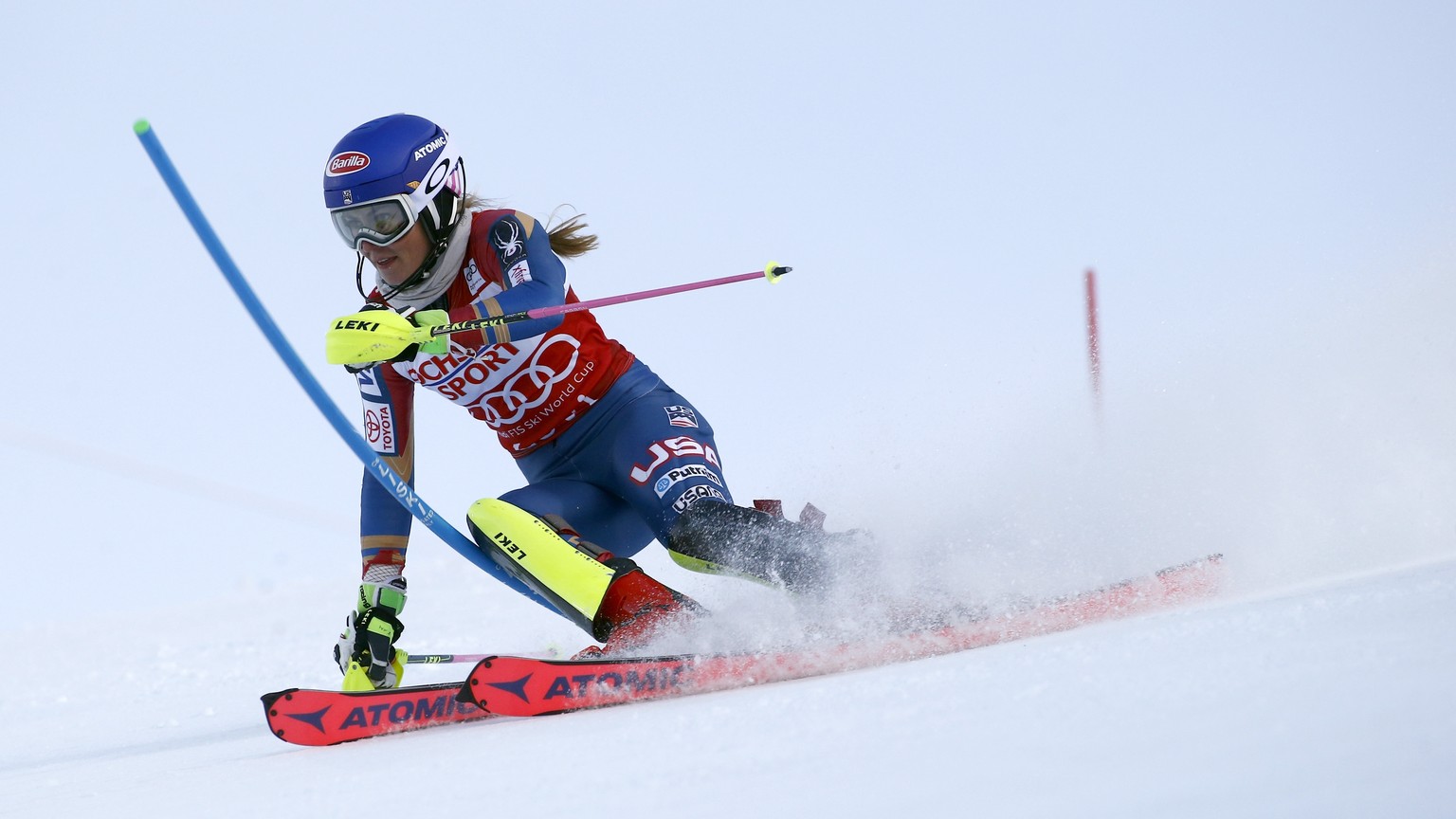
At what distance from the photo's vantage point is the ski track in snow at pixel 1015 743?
1.13 m

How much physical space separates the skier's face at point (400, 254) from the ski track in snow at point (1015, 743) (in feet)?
3.69

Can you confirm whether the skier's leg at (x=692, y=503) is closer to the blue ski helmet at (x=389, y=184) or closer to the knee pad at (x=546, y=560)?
the knee pad at (x=546, y=560)

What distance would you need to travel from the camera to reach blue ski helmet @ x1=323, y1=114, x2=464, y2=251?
277 centimetres

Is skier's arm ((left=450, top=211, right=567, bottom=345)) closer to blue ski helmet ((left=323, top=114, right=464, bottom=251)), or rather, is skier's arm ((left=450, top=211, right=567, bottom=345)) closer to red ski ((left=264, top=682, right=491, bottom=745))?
blue ski helmet ((left=323, top=114, right=464, bottom=251))

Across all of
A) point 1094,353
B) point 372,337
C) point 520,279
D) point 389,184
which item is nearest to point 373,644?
point 372,337

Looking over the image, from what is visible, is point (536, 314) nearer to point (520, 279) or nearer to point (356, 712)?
point (520, 279)

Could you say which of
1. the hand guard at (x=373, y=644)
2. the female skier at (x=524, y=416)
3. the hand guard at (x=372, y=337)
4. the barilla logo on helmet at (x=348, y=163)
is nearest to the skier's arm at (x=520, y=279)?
the female skier at (x=524, y=416)

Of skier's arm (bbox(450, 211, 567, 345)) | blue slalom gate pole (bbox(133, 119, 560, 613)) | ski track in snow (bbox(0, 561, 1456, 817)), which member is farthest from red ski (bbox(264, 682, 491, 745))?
skier's arm (bbox(450, 211, 567, 345))

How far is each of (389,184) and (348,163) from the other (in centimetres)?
11

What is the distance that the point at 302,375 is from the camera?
277cm

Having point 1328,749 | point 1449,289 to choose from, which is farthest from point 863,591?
point 1449,289

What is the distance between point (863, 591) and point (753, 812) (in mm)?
1306

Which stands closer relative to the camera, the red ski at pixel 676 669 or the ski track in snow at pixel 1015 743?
the ski track in snow at pixel 1015 743

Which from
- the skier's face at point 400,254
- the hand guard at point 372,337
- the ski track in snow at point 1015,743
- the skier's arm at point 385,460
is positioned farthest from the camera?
the skier's arm at point 385,460
